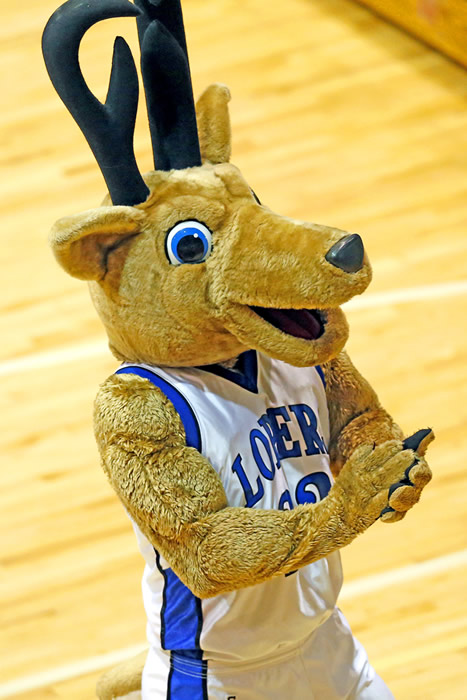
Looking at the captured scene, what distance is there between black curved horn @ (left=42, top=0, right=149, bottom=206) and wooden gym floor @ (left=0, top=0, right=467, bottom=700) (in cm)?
135

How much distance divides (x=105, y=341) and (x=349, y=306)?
0.72 m

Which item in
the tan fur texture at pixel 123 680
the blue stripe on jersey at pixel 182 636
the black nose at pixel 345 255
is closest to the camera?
the black nose at pixel 345 255

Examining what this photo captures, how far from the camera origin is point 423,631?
2512 millimetres

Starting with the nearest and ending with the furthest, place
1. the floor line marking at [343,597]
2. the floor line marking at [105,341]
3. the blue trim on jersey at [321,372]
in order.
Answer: the blue trim on jersey at [321,372] → the floor line marking at [343,597] → the floor line marking at [105,341]

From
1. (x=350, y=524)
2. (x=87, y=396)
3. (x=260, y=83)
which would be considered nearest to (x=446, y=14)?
(x=260, y=83)

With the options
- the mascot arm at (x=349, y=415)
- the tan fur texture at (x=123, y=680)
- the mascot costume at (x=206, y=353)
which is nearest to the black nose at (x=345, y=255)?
the mascot costume at (x=206, y=353)

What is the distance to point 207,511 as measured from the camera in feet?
4.93

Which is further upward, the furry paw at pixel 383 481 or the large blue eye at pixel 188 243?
the large blue eye at pixel 188 243

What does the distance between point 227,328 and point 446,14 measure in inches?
119

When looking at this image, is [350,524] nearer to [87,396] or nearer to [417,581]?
[417,581]

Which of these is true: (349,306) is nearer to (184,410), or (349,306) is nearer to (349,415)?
(349,415)

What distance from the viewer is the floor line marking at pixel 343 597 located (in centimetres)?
251

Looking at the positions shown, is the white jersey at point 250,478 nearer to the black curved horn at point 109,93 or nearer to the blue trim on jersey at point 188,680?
the blue trim on jersey at point 188,680

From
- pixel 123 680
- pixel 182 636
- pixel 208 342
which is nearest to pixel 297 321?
pixel 208 342
